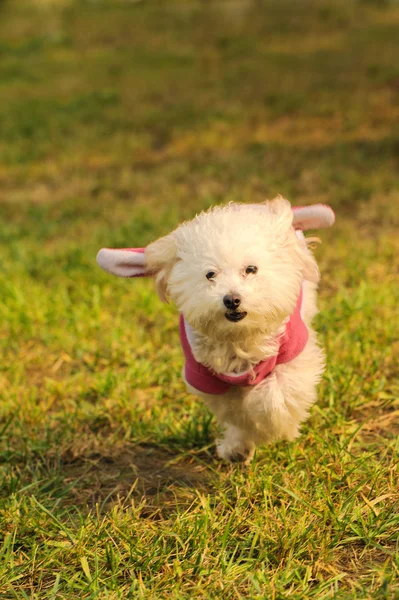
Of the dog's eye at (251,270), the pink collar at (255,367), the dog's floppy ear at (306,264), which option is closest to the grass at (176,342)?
the pink collar at (255,367)

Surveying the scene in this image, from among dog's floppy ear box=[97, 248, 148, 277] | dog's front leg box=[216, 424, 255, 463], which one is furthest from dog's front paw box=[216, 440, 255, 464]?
dog's floppy ear box=[97, 248, 148, 277]

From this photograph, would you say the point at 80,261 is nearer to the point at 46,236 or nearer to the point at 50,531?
the point at 46,236

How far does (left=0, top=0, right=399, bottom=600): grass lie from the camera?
2303 millimetres

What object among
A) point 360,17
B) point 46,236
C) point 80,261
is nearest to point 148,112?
point 46,236

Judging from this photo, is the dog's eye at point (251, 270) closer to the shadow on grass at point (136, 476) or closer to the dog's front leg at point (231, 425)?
the dog's front leg at point (231, 425)

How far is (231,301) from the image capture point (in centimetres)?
210

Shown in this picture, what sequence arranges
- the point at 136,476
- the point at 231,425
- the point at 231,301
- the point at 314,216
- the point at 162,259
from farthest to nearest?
the point at 136,476
the point at 231,425
the point at 314,216
the point at 162,259
the point at 231,301

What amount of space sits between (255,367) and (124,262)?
0.56 meters

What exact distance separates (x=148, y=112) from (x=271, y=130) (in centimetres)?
155

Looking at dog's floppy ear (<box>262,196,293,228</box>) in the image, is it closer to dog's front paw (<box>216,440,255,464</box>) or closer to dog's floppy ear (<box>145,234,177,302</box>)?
dog's floppy ear (<box>145,234,177,302</box>)

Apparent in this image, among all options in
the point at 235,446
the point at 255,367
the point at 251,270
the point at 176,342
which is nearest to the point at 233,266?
the point at 251,270

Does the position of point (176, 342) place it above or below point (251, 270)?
below

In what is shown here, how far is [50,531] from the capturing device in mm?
2500

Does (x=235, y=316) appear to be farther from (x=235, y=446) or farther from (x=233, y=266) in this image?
(x=235, y=446)
